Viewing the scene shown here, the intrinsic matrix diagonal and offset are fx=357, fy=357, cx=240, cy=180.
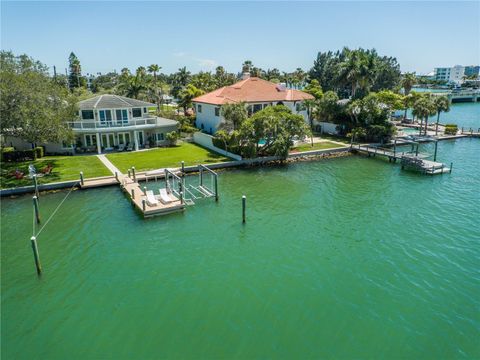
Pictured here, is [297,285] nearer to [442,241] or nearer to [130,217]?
[442,241]

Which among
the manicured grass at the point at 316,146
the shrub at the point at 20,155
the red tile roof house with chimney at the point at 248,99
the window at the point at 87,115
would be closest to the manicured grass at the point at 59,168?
the shrub at the point at 20,155

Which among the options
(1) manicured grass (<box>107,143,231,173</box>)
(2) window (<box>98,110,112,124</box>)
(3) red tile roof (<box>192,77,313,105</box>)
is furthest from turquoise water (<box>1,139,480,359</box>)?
(3) red tile roof (<box>192,77,313,105</box>)

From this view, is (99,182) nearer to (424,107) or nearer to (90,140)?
(90,140)

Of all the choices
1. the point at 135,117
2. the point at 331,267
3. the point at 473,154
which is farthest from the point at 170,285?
the point at 473,154

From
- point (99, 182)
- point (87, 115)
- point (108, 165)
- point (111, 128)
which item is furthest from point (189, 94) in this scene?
point (99, 182)

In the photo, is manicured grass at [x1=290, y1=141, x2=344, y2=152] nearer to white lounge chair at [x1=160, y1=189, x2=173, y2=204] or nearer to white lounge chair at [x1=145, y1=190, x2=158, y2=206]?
white lounge chair at [x1=160, y1=189, x2=173, y2=204]

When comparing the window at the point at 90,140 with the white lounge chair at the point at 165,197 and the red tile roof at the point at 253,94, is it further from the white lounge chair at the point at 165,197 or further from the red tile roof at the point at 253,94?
the white lounge chair at the point at 165,197
